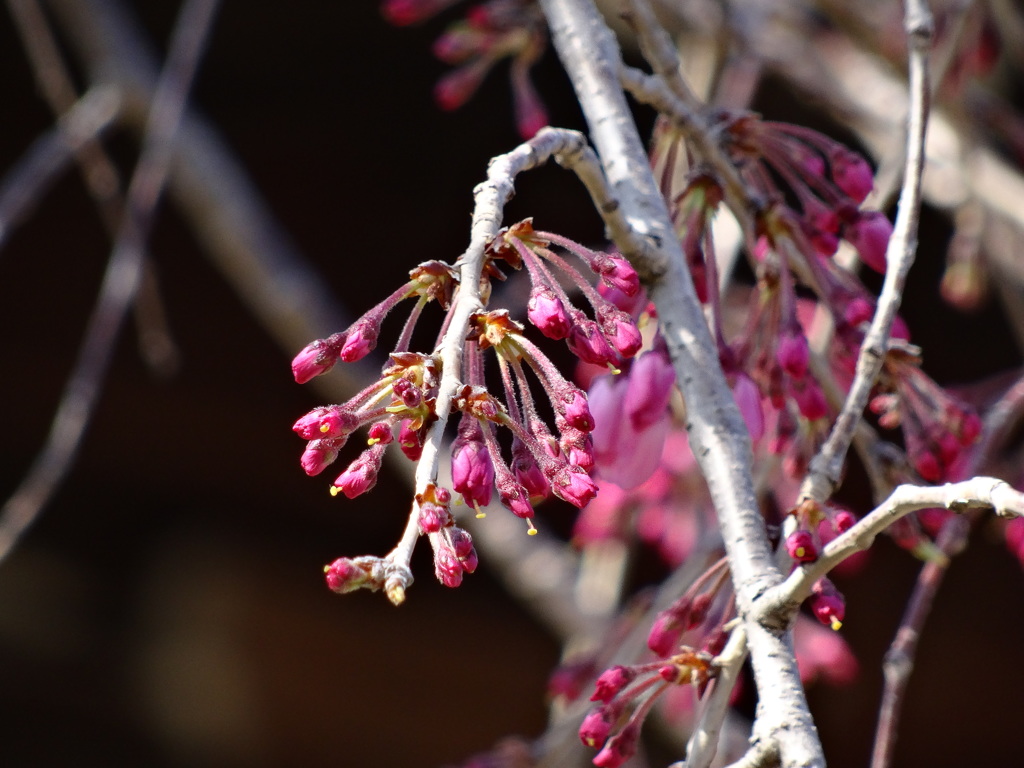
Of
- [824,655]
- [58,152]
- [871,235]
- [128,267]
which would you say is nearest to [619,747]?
[871,235]

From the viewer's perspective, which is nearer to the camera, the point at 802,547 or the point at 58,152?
the point at 802,547

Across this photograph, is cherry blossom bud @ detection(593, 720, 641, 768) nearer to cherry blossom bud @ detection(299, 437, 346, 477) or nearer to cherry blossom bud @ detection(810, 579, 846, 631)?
cherry blossom bud @ detection(810, 579, 846, 631)

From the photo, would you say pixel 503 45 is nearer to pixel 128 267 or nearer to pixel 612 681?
pixel 128 267

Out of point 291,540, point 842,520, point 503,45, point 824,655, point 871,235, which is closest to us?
point 842,520

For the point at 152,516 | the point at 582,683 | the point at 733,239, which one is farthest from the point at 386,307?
the point at 152,516

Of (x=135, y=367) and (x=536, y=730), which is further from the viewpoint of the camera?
(x=536, y=730)

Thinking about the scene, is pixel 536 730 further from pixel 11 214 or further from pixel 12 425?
pixel 11 214

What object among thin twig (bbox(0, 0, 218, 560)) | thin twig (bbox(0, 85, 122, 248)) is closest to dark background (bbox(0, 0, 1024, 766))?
thin twig (bbox(0, 85, 122, 248))
